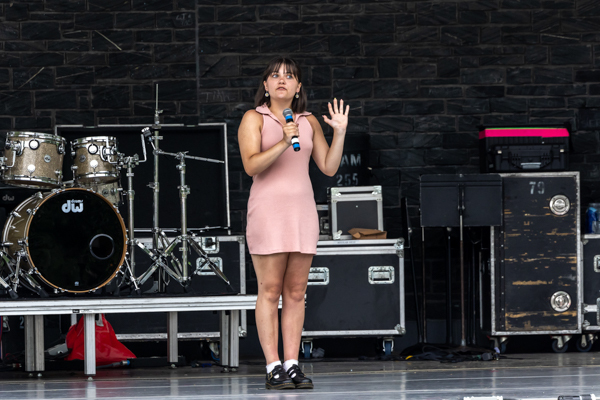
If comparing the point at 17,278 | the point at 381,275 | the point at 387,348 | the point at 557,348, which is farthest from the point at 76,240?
the point at 557,348

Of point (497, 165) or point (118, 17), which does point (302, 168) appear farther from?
point (118, 17)

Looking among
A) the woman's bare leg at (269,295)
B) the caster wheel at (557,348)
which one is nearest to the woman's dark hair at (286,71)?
the woman's bare leg at (269,295)

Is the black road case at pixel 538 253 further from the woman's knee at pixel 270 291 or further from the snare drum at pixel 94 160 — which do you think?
the woman's knee at pixel 270 291

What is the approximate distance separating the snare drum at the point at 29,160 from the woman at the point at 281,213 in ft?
6.42

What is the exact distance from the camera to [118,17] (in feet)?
23.5

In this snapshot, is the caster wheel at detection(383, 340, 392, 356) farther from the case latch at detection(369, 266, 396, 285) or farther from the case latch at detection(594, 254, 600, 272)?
the case latch at detection(594, 254, 600, 272)

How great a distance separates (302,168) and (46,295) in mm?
2022

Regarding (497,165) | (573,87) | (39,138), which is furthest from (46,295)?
(573,87)

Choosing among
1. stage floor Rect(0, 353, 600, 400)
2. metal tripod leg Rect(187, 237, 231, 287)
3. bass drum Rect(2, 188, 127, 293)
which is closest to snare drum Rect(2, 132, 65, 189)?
bass drum Rect(2, 188, 127, 293)

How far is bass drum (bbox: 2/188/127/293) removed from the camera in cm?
530

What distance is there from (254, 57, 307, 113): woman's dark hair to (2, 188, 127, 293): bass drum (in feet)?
5.67

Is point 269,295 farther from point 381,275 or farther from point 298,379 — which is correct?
point 381,275

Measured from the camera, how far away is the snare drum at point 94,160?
5.68 meters

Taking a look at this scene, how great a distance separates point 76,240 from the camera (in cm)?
542
